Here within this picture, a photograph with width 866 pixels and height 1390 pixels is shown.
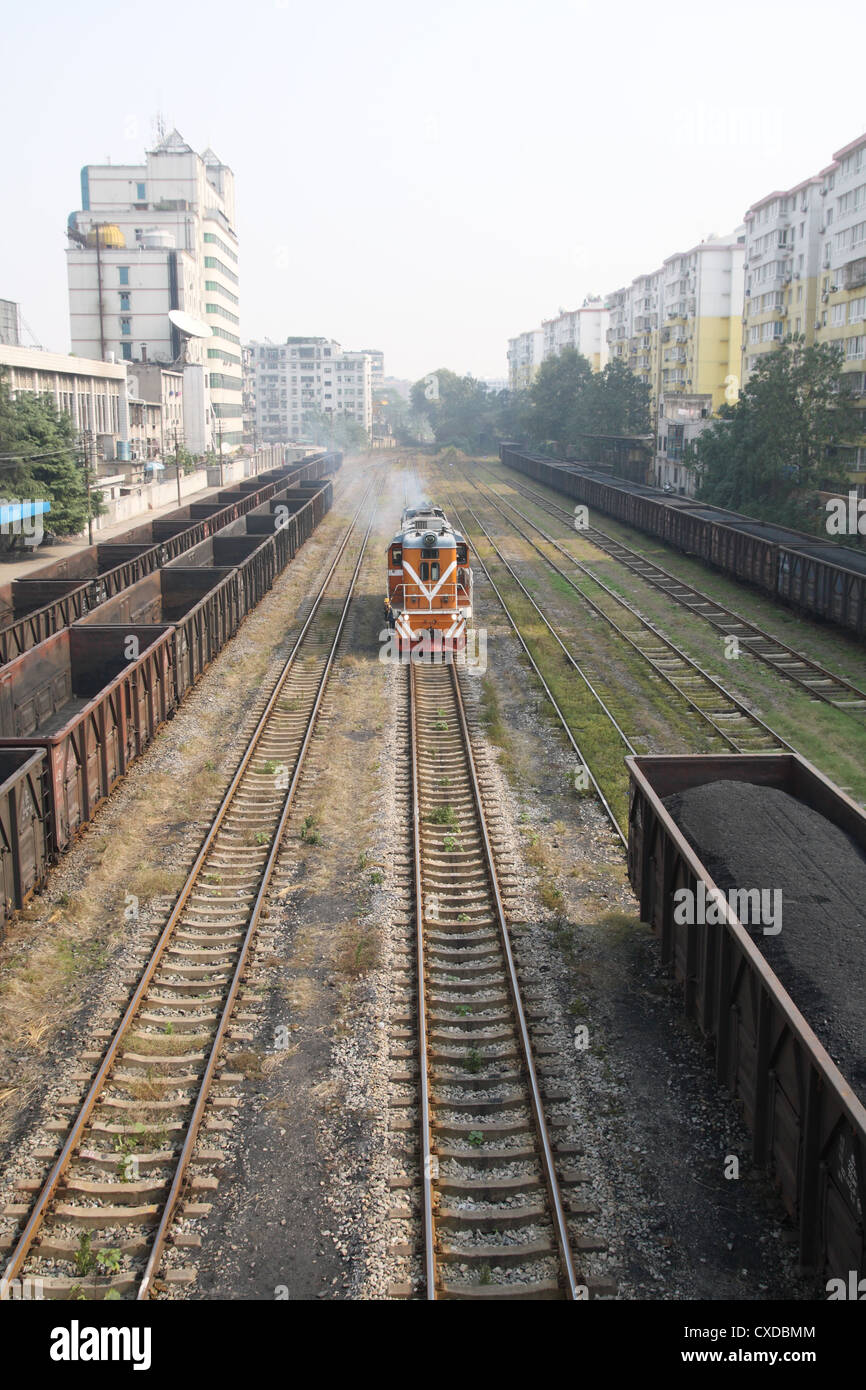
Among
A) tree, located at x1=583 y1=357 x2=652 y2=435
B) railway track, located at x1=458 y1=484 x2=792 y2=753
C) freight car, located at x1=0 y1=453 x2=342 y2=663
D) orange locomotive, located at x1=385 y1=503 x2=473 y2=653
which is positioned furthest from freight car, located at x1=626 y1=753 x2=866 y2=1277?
tree, located at x1=583 y1=357 x2=652 y2=435

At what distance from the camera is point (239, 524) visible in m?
43.2

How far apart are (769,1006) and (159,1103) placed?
5189mm

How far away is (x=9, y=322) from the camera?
65.9m

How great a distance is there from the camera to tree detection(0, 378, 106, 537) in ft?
142

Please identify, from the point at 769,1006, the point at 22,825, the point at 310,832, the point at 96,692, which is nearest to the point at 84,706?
the point at 96,692

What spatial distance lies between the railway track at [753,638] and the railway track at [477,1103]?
1054cm

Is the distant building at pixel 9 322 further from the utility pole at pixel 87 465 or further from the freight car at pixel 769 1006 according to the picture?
the freight car at pixel 769 1006

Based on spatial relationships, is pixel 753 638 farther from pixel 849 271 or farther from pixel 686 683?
pixel 849 271

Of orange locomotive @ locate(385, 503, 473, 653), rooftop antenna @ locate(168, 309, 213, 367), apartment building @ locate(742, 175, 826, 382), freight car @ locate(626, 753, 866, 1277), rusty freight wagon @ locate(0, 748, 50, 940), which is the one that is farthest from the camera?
rooftop antenna @ locate(168, 309, 213, 367)

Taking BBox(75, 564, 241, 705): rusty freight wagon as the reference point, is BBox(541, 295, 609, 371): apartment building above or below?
above

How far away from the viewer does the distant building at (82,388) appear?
52469 mm

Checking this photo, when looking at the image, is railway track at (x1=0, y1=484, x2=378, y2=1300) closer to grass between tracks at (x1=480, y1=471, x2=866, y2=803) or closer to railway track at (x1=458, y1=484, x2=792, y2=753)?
railway track at (x1=458, y1=484, x2=792, y2=753)

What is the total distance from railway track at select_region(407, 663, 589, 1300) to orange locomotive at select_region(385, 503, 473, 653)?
414 inches
